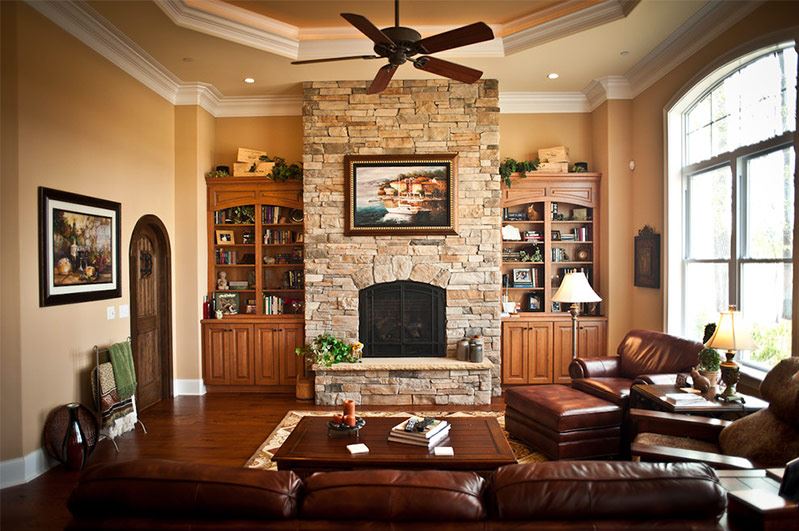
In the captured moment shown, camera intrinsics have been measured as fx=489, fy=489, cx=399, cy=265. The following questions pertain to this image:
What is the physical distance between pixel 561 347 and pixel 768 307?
2498mm

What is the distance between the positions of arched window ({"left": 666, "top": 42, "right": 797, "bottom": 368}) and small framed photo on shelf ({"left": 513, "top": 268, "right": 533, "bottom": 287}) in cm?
165

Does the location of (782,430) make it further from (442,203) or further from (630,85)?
(630,85)

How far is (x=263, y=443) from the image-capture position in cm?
438

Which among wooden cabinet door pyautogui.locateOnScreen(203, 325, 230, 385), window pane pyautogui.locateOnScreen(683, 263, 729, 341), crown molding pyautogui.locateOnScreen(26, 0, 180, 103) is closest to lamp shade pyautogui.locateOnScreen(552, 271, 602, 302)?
window pane pyautogui.locateOnScreen(683, 263, 729, 341)

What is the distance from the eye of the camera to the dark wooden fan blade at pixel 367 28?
2.94m

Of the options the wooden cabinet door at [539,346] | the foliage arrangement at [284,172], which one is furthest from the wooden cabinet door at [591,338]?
the foliage arrangement at [284,172]

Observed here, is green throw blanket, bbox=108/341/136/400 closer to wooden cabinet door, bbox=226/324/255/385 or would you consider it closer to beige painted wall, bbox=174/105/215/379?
beige painted wall, bbox=174/105/215/379

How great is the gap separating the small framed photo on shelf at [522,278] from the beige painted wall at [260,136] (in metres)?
3.24

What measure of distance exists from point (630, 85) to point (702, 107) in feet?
3.82

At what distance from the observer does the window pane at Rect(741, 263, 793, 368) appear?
3.71 m

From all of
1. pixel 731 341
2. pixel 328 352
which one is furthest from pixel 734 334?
pixel 328 352

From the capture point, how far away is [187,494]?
1464 millimetres

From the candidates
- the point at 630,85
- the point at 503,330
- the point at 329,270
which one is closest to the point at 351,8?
the point at 329,270

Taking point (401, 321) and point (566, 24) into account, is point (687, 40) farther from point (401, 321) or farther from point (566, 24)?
point (401, 321)
